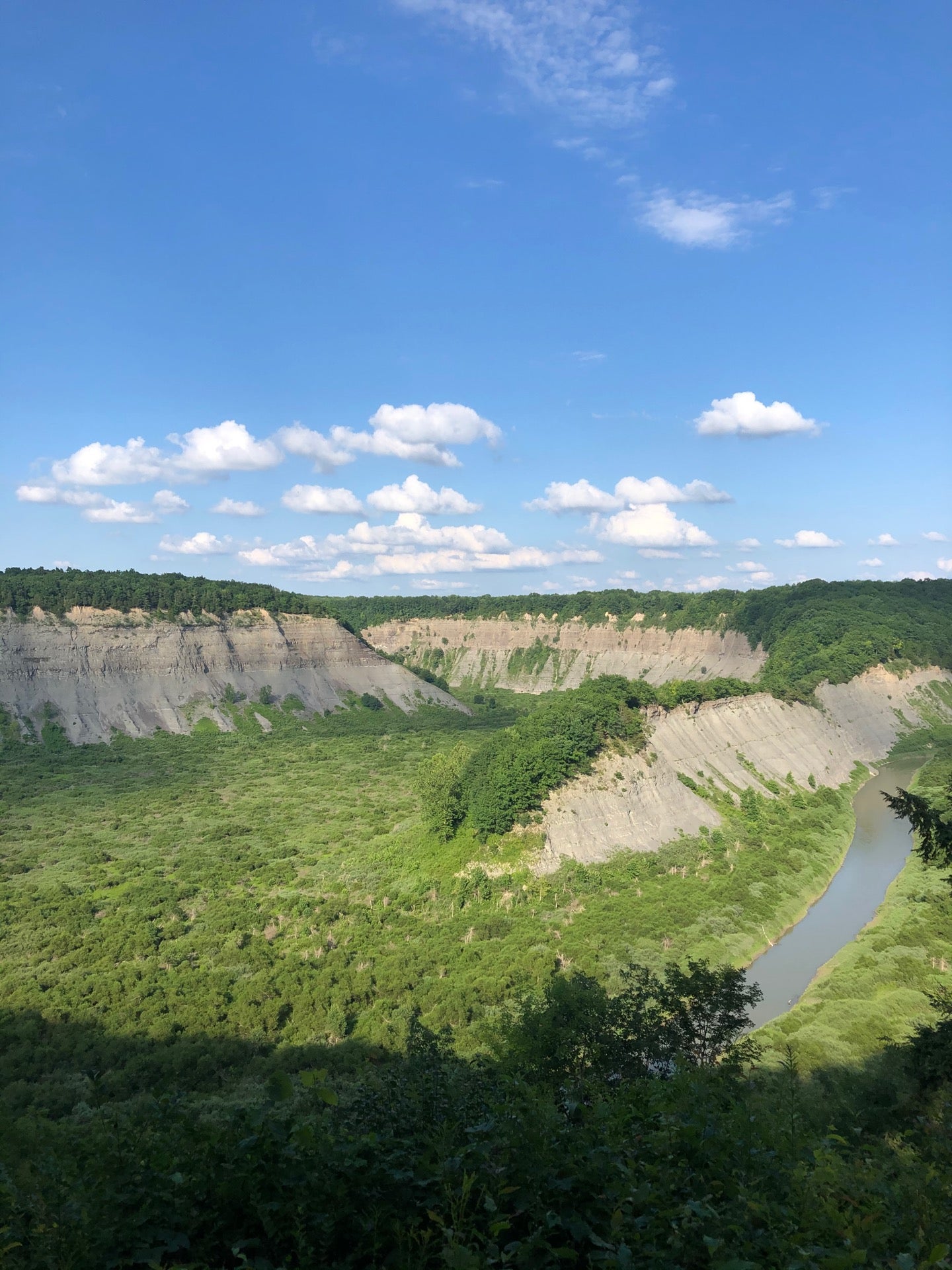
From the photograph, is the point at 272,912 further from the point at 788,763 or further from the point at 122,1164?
the point at 788,763

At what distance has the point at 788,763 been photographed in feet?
219

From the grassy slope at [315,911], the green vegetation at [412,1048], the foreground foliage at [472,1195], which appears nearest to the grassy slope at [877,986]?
the green vegetation at [412,1048]

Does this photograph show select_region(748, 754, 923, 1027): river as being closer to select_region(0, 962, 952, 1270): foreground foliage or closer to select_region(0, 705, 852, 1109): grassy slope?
select_region(0, 705, 852, 1109): grassy slope

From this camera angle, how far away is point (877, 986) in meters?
31.9

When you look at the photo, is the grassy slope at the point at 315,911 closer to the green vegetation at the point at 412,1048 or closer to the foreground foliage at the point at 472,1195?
the green vegetation at the point at 412,1048

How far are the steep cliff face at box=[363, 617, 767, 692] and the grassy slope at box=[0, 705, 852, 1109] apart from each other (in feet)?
256

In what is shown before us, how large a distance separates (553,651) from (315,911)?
5022 inches

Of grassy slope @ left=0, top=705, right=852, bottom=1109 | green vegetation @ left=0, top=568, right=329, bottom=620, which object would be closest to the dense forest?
green vegetation @ left=0, top=568, right=329, bottom=620

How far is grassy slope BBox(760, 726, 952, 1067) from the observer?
89.0 feet

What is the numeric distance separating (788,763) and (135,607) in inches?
3355

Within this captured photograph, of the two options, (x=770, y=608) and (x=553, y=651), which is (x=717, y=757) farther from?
(x=553, y=651)

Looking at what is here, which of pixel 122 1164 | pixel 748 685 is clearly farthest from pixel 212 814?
pixel 122 1164

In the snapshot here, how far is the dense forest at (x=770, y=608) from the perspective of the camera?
97.2 meters

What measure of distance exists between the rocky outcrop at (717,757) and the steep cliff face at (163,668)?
204 ft
